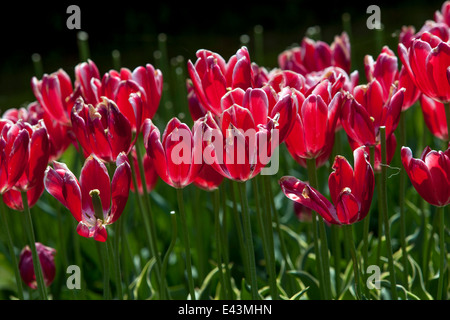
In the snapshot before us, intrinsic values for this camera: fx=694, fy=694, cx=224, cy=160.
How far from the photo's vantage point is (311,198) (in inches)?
44.7

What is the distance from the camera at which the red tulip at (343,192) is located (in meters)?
1.14

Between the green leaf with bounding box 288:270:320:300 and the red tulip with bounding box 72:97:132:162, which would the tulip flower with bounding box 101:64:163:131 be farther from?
the green leaf with bounding box 288:270:320:300

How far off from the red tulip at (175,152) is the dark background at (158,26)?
15.2 feet

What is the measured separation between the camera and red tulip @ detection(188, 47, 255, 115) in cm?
129

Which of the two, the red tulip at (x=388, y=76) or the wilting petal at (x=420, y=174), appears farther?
the red tulip at (x=388, y=76)

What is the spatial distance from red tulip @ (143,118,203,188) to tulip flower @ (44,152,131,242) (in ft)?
0.18

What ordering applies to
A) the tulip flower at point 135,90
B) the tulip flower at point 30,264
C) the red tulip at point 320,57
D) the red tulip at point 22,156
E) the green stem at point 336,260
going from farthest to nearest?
the red tulip at point 320,57 < the tulip flower at point 30,264 < the green stem at point 336,260 < the tulip flower at point 135,90 < the red tulip at point 22,156

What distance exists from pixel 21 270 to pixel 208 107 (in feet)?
2.01

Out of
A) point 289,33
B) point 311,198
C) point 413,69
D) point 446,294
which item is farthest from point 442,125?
point 289,33

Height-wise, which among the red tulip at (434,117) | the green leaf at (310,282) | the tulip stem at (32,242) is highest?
the red tulip at (434,117)

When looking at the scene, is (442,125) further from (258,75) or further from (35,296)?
(35,296)

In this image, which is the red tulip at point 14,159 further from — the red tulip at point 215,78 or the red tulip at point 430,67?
the red tulip at point 430,67

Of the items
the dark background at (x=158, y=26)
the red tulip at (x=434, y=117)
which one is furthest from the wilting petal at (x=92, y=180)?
the dark background at (x=158, y=26)

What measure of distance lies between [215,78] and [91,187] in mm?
312
